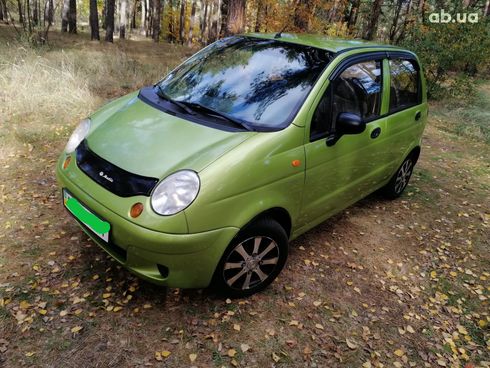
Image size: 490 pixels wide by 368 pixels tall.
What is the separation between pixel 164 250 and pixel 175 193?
363mm

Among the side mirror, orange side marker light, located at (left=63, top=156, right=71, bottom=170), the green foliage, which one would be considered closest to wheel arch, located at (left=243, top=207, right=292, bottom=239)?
the side mirror

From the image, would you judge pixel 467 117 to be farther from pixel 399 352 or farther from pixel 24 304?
pixel 24 304

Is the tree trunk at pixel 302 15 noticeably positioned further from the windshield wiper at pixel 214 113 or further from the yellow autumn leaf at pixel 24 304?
the yellow autumn leaf at pixel 24 304

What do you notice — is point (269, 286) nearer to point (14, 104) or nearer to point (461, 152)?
point (14, 104)

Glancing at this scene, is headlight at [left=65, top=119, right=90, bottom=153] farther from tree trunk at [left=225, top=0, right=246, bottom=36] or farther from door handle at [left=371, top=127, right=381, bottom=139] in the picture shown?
tree trunk at [left=225, top=0, right=246, bottom=36]

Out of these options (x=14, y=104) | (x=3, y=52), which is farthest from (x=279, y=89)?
(x=3, y=52)

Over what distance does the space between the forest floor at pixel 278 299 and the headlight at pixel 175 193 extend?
3.20 ft

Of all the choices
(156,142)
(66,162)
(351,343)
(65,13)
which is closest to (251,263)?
(351,343)

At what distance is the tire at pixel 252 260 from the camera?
2.79 meters

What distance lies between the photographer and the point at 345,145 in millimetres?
3439

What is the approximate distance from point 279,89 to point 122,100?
4.90 feet

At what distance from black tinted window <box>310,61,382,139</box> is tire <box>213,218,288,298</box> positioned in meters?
0.85

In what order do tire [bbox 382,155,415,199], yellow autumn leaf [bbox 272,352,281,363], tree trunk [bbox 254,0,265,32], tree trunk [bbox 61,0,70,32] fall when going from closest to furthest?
1. yellow autumn leaf [bbox 272,352,281,363]
2. tire [bbox 382,155,415,199]
3. tree trunk [bbox 254,0,265,32]
4. tree trunk [bbox 61,0,70,32]

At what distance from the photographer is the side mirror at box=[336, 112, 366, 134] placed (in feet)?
10.1
